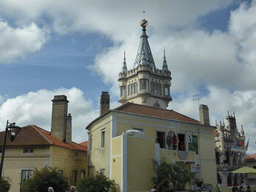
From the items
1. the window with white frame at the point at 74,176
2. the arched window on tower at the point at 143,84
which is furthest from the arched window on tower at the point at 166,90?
the window with white frame at the point at 74,176

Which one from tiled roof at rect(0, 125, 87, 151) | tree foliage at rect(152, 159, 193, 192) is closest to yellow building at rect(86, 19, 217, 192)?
tree foliage at rect(152, 159, 193, 192)

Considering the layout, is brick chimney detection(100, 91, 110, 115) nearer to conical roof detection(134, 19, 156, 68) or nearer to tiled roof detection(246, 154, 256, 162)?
conical roof detection(134, 19, 156, 68)

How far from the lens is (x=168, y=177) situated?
1766 cm

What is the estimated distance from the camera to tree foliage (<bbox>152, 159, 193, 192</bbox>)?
17.6 meters

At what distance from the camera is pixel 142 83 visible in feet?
167

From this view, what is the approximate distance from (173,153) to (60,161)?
393 inches

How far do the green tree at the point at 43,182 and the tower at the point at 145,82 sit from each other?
110 ft

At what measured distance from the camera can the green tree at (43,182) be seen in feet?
52.4

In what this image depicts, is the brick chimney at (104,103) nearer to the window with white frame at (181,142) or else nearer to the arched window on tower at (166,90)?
the window with white frame at (181,142)

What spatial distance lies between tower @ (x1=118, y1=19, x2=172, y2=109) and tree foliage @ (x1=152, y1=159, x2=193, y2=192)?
31354 mm

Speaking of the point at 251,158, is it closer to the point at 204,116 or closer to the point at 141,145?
the point at 204,116

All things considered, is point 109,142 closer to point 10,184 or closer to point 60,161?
point 60,161

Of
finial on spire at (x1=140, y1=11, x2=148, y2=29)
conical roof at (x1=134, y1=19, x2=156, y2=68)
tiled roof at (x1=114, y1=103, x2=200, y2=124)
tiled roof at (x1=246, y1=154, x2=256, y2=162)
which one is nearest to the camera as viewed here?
tiled roof at (x1=114, y1=103, x2=200, y2=124)

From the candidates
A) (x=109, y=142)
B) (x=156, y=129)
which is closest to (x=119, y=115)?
(x=109, y=142)
